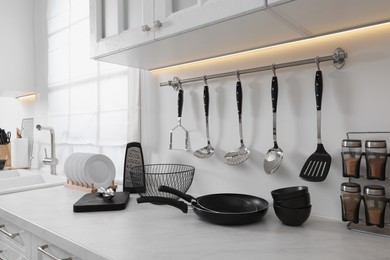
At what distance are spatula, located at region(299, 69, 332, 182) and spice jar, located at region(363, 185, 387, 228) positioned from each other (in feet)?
0.46

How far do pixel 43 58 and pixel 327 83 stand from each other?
233 cm

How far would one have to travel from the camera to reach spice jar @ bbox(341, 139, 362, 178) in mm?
926

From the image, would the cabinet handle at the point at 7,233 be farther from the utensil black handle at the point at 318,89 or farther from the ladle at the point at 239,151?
the utensil black handle at the point at 318,89

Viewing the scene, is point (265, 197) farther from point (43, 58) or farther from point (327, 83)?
point (43, 58)

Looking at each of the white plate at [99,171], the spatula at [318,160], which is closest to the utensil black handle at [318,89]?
the spatula at [318,160]

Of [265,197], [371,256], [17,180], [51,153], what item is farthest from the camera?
[51,153]

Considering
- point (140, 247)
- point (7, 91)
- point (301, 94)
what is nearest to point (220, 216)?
point (140, 247)

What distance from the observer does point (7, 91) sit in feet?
7.95

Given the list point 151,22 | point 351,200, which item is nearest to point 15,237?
point 151,22

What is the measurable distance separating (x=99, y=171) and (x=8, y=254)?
21.1 inches

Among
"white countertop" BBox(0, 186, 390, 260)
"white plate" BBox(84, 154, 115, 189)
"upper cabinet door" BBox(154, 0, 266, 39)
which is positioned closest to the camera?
"white countertop" BBox(0, 186, 390, 260)

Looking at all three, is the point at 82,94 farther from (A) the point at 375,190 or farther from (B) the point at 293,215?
(A) the point at 375,190

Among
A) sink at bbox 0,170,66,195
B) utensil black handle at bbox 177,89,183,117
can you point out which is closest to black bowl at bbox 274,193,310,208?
utensil black handle at bbox 177,89,183,117

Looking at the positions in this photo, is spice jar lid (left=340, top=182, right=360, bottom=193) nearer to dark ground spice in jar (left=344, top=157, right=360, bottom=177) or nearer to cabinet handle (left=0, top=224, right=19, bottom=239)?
dark ground spice in jar (left=344, top=157, right=360, bottom=177)
